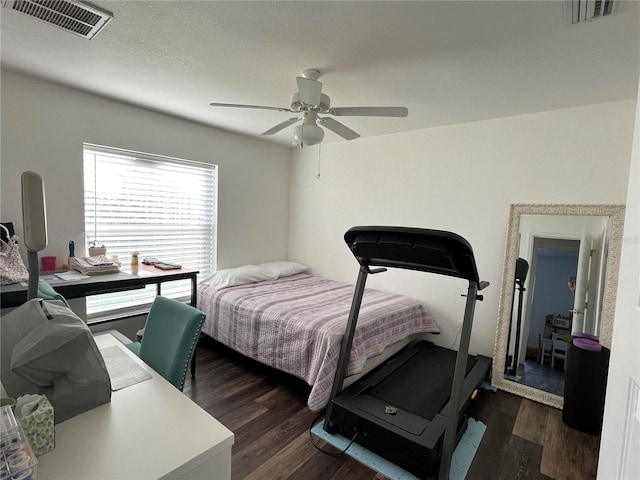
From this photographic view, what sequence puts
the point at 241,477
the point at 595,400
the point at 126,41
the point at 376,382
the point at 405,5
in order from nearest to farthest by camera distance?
the point at 405,5 → the point at 241,477 → the point at 126,41 → the point at 595,400 → the point at 376,382

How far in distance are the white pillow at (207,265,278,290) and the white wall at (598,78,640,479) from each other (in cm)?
303

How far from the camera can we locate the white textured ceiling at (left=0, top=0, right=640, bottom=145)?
1.51 metres

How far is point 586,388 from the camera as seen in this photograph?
2182 mm

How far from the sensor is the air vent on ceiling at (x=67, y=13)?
4.92 feet

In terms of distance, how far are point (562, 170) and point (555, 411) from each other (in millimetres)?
1946

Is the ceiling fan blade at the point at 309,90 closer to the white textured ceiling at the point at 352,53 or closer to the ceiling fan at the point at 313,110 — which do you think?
the ceiling fan at the point at 313,110

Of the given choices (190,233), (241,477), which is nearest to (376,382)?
(241,477)

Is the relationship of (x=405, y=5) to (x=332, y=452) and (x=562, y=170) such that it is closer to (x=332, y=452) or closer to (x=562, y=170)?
(x=562, y=170)

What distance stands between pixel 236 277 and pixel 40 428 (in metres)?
2.59

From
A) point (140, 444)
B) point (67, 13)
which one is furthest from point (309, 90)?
point (140, 444)

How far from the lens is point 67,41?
Result: 185 cm

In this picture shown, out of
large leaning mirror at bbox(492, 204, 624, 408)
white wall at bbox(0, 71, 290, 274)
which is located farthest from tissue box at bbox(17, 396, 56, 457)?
large leaning mirror at bbox(492, 204, 624, 408)

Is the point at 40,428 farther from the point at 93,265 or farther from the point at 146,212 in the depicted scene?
the point at 146,212

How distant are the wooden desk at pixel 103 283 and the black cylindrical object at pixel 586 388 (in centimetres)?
313
